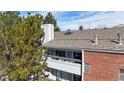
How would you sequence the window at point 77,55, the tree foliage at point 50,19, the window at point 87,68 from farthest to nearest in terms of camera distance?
the window at point 77,55
the window at point 87,68
the tree foliage at point 50,19

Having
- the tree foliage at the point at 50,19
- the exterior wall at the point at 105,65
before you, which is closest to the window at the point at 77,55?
the exterior wall at the point at 105,65

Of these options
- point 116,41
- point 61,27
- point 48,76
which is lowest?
point 48,76

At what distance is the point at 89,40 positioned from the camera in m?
5.48

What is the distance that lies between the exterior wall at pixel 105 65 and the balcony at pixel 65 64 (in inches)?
24.1

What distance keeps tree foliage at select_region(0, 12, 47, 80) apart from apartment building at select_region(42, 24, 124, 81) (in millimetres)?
352

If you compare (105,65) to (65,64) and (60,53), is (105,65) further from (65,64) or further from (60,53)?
(60,53)

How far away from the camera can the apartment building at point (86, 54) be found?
14.9ft

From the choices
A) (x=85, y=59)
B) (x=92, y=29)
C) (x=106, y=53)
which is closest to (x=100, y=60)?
(x=106, y=53)

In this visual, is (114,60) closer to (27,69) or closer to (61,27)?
(61,27)

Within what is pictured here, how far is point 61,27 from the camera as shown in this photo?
5031 millimetres

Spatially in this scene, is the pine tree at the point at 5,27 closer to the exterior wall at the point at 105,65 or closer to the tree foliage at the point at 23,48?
the tree foliage at the point at 23,48

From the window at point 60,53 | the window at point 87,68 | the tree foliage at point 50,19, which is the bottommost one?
the window at point 87,68

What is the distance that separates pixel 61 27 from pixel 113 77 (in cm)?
158
